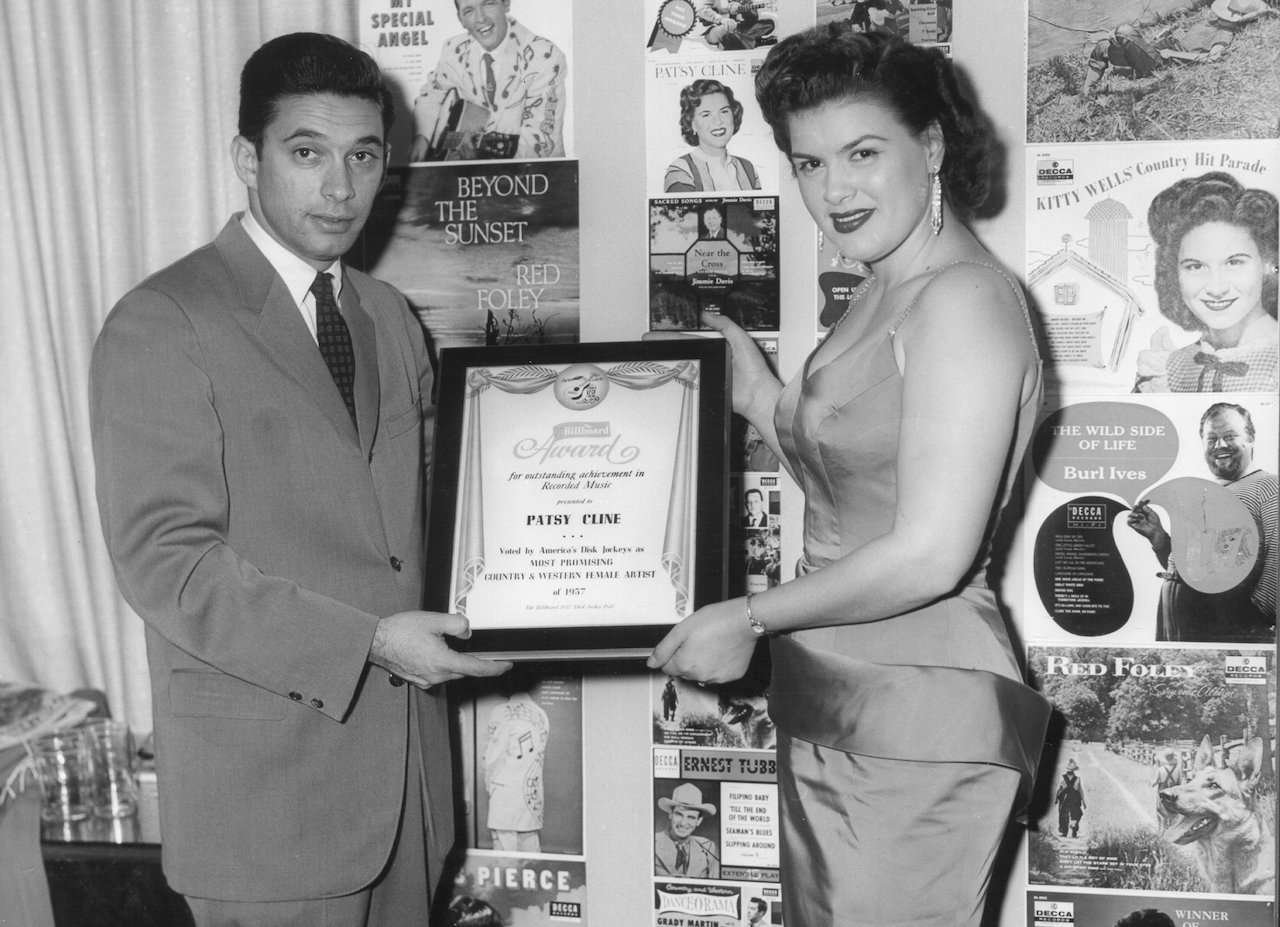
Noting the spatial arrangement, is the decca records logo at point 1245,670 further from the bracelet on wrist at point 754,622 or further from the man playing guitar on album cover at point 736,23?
the man playing guitar on album cover at point 736,23

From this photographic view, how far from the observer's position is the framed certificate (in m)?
1.88

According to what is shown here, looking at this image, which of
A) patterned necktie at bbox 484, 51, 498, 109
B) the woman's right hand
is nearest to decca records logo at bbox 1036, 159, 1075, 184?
the woman's right hand

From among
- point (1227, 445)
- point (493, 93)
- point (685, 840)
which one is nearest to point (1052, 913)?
point (685, 840)

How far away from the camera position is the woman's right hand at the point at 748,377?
2195 mm

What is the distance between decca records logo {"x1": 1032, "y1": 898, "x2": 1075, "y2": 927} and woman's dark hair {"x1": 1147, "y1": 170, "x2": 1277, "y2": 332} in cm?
119

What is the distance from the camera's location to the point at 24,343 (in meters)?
2.70

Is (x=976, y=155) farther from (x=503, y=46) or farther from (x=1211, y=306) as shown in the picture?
(x=503, y=46)

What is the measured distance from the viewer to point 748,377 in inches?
87.4

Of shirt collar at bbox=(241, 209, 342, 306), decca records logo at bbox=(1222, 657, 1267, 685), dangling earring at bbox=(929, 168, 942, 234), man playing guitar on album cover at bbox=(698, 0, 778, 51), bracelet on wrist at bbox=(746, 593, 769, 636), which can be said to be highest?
man playing guitar on album cover at bbox=(698, 0, 778, 51)

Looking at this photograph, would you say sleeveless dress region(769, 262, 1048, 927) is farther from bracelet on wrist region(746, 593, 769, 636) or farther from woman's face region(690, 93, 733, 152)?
woman's face region(690, 93, 733, 152)

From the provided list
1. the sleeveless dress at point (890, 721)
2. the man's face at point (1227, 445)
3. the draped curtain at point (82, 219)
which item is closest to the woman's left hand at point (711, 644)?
the sleeveless dress at point (890, 721)

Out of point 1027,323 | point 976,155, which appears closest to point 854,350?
point 1027,323

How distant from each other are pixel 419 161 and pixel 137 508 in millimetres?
1138

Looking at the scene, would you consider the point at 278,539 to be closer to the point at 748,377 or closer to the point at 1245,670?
the point at 748,377
